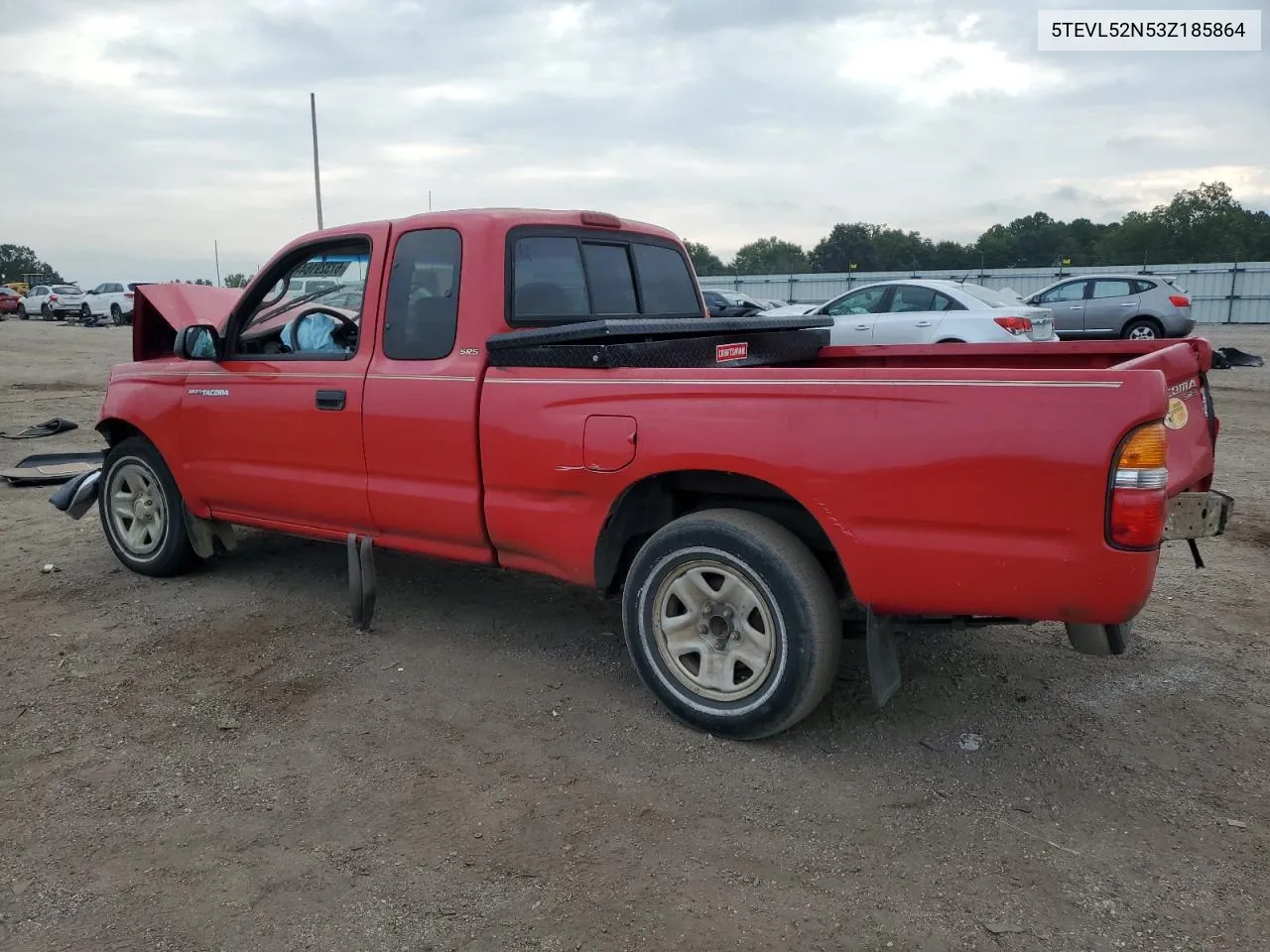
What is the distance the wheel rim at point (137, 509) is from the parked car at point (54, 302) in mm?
37921

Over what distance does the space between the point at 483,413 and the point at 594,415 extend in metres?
0.53

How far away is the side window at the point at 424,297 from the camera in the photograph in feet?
13.6

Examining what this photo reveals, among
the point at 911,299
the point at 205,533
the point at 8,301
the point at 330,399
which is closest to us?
the point at 330,399

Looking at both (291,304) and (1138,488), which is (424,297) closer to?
(291,304)

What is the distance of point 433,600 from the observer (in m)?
5.08

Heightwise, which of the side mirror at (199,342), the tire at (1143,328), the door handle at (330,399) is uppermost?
the tire at (1143,328)

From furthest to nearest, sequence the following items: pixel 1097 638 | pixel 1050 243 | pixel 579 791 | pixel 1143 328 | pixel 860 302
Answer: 1. pixel 1050 243
2. pixel 1143 328
3. pixel 860 302
4. pixel 579 791
5. pixel 1097 638

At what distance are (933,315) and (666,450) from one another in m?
9.82

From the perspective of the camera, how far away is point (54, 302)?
38.9m

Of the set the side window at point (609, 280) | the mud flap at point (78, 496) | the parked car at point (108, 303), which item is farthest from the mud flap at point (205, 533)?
the parked car at point (108, 303)

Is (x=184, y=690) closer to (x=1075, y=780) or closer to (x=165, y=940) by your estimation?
(x=165, y=940)

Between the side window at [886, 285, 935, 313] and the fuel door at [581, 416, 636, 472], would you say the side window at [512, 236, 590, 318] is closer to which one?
the fuel door at [581, 416, 636, 472]

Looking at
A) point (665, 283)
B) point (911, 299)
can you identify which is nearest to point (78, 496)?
point (665, 283)

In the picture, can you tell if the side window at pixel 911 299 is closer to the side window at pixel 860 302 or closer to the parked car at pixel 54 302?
the side window at pixel 860 302
